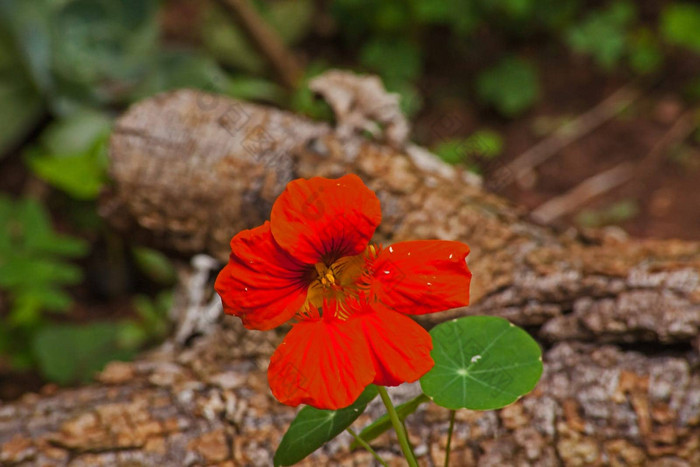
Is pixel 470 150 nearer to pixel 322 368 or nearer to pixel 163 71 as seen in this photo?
pixel 163 71

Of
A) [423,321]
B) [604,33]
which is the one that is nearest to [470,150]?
[604,33]

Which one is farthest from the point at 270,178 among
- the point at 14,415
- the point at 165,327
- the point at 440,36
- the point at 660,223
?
the point at 440,36

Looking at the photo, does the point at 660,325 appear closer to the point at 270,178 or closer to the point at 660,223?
the point at 270,178

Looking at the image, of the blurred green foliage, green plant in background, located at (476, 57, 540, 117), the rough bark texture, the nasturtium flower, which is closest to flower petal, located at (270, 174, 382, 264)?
the nasturtium flower

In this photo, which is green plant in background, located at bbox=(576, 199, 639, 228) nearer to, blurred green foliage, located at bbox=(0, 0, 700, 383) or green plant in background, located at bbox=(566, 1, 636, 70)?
blurred green foliage, located at bbox=(0, 0, 700, 383)

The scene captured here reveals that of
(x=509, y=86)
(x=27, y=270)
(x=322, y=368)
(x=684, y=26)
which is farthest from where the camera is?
(x=509, y=86)

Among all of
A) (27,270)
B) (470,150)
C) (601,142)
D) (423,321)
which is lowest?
(423,321)
